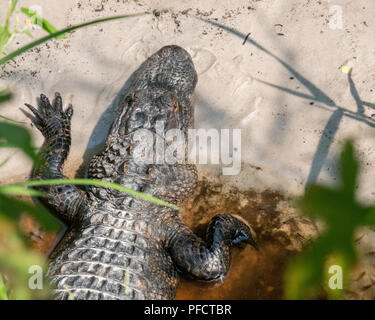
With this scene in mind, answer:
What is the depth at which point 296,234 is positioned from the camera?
3.16 metres

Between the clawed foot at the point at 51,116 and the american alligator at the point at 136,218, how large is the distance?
14 millimetres

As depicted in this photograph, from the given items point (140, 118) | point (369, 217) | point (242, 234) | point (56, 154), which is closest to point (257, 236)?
point (242, 234)

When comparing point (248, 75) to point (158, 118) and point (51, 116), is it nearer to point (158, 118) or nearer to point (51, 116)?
point (158, 118)

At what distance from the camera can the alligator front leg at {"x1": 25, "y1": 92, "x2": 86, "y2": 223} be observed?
317 centimetres

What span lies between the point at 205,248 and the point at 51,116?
6.55 feet

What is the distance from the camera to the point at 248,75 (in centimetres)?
361

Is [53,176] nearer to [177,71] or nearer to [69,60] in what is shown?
[69,60]

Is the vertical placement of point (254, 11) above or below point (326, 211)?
above

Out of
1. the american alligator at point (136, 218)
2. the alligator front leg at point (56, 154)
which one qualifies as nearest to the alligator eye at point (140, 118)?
the american alligator at point (136, 218)

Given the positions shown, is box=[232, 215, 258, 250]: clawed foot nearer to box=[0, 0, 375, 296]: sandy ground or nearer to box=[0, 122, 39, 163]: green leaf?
box=[0, 0, 375, 296]: sandy ground

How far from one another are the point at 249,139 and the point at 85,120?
1672 millimetres
